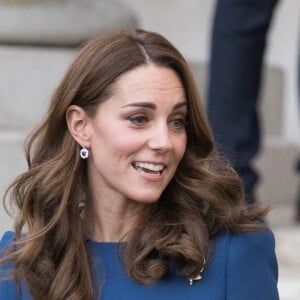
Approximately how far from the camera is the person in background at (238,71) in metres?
4.51

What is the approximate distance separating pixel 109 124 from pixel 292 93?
4.54m

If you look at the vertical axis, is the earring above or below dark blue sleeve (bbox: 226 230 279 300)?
above

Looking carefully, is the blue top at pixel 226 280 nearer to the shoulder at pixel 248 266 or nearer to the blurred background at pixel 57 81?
the shoulder at pixel 248 266

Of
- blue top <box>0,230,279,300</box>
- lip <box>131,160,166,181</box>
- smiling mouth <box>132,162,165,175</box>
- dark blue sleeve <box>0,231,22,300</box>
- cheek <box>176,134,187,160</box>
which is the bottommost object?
dark blue sleeve <box>0,231,22,300</box>

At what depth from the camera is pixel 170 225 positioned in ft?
10.9

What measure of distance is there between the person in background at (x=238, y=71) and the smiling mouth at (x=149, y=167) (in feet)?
4.18

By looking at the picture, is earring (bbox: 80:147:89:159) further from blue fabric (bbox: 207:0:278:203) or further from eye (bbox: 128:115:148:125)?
blue fabric (bbox: 207:0:278:203)

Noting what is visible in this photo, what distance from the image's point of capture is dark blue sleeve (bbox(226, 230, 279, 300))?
126 inches

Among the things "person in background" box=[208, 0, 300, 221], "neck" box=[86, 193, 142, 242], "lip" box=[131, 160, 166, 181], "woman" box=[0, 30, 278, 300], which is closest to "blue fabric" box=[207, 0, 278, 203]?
"person in background" box=[208, 0, 300, 221]

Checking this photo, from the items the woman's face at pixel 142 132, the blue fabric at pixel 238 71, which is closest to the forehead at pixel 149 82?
the woman's face at pixel 142 132

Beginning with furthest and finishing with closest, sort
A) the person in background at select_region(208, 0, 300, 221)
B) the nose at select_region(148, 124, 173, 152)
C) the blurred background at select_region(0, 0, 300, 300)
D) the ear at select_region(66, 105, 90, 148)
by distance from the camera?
1. the blurred background at select_region(0, 0, 300, 300)
2. the person in background at select_region(208, 0, 300, 221)
3. the ear at select_region(66, 105, 90, 148)
4. the nose at select_region(148, 124, 173, 152)

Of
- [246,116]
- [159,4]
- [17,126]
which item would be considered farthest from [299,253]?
[159,4]

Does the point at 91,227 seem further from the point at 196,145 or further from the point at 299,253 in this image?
the point at 299,253

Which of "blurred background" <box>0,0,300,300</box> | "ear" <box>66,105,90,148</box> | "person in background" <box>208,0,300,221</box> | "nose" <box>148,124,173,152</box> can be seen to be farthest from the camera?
"blurred background" <box>0,0,300,300</box>
